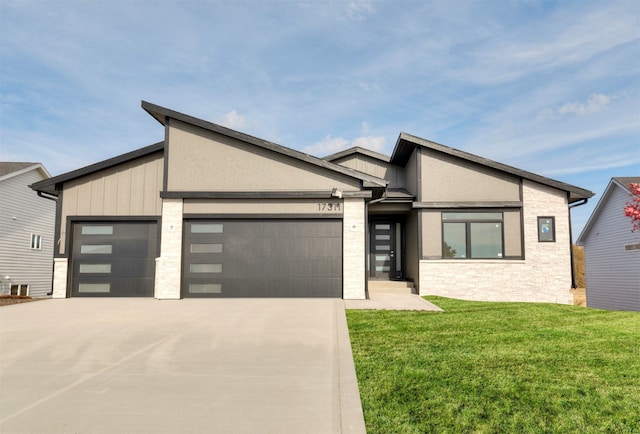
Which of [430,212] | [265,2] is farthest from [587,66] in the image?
[265,2]

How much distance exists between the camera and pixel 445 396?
155 inches

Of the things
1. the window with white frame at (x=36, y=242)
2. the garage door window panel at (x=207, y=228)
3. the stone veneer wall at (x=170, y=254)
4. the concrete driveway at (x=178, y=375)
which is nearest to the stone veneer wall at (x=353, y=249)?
the concrete driveway at (x=178, y=375)

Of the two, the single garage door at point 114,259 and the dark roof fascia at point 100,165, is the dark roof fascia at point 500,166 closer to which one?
the dark roof fascia at point 100,165

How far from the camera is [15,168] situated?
21.1 m

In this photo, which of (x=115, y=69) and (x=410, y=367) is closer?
(x=410, y=367)

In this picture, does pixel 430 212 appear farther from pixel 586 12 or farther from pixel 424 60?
pixel 586 12

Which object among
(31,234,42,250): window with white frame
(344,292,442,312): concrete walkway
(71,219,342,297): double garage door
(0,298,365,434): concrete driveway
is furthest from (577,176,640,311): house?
(31,234,42,250): window with white frame

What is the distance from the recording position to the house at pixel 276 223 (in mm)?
12414

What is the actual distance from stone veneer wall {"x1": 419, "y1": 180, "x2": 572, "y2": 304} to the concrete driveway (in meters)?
6.66

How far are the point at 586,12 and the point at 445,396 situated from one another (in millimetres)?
14781

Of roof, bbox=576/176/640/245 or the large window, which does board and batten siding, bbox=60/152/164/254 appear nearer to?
the large window

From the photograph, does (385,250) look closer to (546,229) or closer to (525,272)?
(525,272)

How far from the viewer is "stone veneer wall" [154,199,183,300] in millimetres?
12406

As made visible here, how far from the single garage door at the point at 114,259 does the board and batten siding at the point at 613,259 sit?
19553 mm
